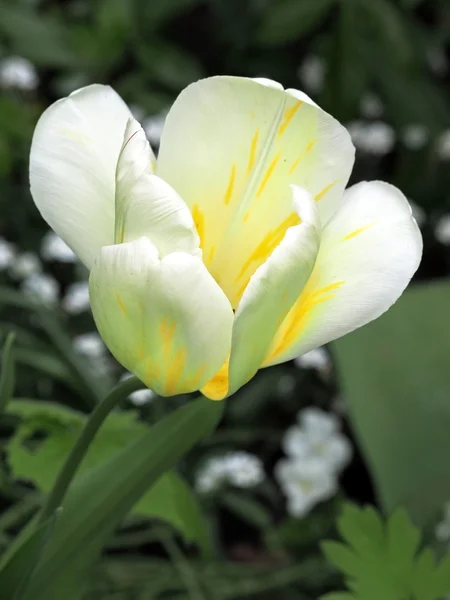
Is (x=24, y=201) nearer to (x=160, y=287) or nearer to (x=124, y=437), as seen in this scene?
(x=124, y=437)

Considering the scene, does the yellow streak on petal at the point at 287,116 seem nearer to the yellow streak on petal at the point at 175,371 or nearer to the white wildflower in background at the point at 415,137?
the yellow streak on petal at the point at 175,371

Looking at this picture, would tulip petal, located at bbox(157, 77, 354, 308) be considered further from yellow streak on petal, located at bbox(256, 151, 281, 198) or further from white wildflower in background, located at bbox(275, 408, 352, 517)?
white wildflower in background, located at bbox(275, 408, 352, 517)

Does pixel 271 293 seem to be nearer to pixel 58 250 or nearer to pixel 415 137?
pixel 58 250

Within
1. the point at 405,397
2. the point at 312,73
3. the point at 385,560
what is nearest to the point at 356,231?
the point at 385,560

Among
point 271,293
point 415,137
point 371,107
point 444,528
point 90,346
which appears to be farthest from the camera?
point 371,107

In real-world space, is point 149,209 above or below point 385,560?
above

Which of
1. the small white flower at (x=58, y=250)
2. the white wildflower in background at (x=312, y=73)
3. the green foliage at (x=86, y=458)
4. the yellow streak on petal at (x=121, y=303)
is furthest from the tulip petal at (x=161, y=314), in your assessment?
the white wildflower in background at (x=312, y=73)
